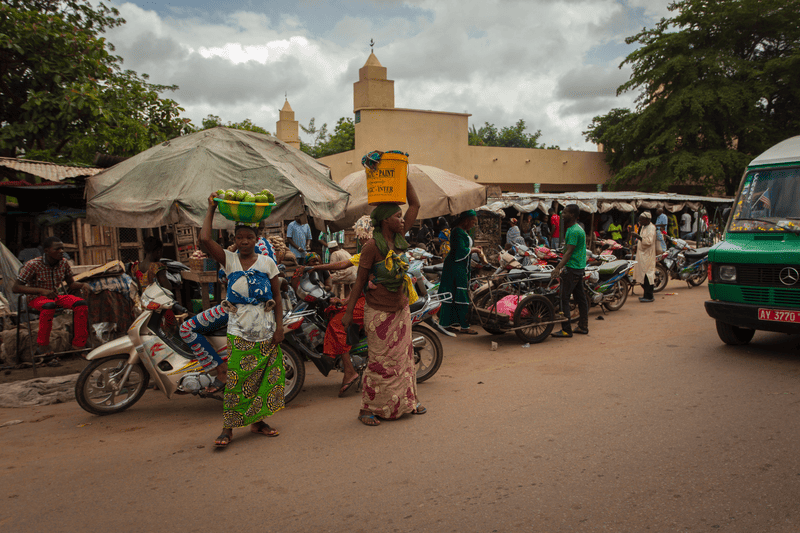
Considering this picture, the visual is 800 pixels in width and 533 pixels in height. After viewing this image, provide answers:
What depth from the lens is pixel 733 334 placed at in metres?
6.57

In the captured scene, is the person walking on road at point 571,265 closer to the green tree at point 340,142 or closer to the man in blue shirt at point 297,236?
the man in blue shirt at point 297,236

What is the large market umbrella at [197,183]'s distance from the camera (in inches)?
238

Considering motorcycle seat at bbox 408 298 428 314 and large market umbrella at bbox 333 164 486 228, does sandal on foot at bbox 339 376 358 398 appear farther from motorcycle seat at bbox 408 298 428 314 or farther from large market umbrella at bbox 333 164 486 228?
large market umbrella at bbox 333 164 486 228

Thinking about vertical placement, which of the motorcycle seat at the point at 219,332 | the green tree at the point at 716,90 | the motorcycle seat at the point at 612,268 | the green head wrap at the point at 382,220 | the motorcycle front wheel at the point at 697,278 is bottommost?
the motorcycle front wheel at the point at 697,278

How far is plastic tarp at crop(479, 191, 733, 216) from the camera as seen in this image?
17875 mm

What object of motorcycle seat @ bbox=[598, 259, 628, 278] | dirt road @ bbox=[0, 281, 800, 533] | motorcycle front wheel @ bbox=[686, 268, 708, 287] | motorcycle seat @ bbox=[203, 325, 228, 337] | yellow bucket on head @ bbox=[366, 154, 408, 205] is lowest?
dirt road @ bbox=[0, 281, 800, 533]

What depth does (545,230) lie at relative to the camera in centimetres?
2000

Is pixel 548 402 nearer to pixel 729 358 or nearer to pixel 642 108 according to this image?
pixel 729 358

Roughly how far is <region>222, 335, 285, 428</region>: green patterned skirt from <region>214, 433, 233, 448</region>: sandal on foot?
0.08 meters

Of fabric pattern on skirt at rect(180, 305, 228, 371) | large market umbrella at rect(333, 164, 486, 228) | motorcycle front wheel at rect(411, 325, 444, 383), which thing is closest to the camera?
fabric pattern on skirt at rect(180, 305, 228, 371)

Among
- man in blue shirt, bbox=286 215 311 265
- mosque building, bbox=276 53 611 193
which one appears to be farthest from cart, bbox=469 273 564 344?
mosque building, bbox=276 53 611 193

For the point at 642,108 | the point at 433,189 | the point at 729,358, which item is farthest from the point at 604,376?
the point at 642,108

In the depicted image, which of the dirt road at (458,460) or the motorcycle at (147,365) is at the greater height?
the motorcycle at (147,365)

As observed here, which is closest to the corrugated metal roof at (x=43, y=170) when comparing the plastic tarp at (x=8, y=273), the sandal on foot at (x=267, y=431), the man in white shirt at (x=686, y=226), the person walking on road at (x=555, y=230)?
the plastic tarp at (x=8, y=273)
